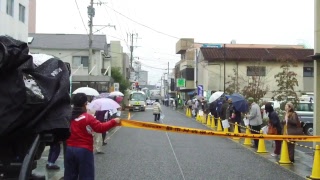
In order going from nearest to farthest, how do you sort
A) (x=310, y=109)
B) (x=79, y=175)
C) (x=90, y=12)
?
1. (x=79, y=175)
2. (x=310, y=109)
3. (x=90, y=12)

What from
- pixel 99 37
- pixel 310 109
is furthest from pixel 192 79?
pixel 310 109

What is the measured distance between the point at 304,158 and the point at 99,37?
4708cm

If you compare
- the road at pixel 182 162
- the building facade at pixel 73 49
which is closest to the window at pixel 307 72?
the building facade at pixel 73 49

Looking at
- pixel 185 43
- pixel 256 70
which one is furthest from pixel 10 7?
pixel 185 43

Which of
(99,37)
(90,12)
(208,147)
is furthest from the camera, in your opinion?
(99,37)

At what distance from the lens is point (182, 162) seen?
13078mm

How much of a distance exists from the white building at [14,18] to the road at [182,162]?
13110 mm

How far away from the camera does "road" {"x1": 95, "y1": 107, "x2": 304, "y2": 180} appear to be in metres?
11.0

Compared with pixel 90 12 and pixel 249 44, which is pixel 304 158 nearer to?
pixel 90 12

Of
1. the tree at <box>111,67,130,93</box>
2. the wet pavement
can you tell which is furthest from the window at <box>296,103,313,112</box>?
the tree at <box>111,67,130,93</box>

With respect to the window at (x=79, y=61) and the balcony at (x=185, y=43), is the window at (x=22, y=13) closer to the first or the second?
the window at (x=79, y=61)

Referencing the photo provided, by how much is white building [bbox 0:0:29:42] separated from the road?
13110 millimetres

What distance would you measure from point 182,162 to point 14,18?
2095cm

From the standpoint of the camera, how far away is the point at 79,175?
22.8 feet
